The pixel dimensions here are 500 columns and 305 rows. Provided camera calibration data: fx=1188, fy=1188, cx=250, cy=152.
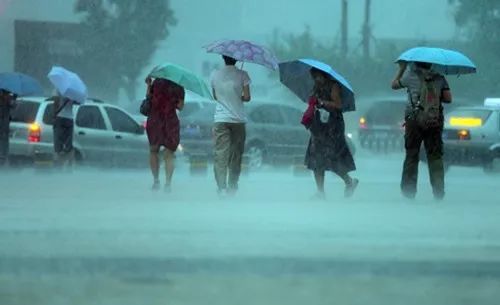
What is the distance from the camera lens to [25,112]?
20.1m

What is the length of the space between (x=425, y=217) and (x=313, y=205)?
151 cm

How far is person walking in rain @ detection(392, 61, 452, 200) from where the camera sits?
1235cm

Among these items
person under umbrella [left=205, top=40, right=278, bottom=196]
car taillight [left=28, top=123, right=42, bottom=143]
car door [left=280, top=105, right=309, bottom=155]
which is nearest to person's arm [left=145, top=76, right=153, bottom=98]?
person under umbrella [left=205, top=40, right=278, bottom=196]

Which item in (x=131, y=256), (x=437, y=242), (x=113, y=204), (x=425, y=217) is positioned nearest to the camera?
(x=131, y=256)

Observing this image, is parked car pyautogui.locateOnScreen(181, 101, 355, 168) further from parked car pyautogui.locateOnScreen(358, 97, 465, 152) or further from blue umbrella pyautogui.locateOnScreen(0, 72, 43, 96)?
parked car pyautogui.locateOnScreen(358, 97, 465, 152)

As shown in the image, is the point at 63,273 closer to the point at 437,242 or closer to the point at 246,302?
the point at 246,302

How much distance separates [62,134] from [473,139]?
24.5 feet

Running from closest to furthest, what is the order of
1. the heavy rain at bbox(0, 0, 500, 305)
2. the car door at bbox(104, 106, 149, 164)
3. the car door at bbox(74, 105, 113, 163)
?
1. the heavy rain at bbox(0, 0, 500, 305)
2. the car door at bbox(74, 105, 113, 163)
3. the car door at bbox(104, 106, 149, 164)

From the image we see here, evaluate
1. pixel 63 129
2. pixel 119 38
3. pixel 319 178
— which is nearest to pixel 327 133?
pixel 319 178

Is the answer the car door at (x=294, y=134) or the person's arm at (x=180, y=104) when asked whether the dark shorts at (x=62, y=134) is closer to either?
the person's arm at (x=180, y=104)

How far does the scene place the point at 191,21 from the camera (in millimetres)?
36812

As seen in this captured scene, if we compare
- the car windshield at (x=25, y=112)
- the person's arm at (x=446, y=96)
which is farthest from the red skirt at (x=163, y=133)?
the car windshield at (x=25, y=112)

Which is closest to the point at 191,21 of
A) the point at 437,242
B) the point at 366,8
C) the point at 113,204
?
the point at 366,8

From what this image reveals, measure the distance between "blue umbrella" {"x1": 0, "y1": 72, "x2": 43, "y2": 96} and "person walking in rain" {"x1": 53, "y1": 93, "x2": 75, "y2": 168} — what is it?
1.74 m
